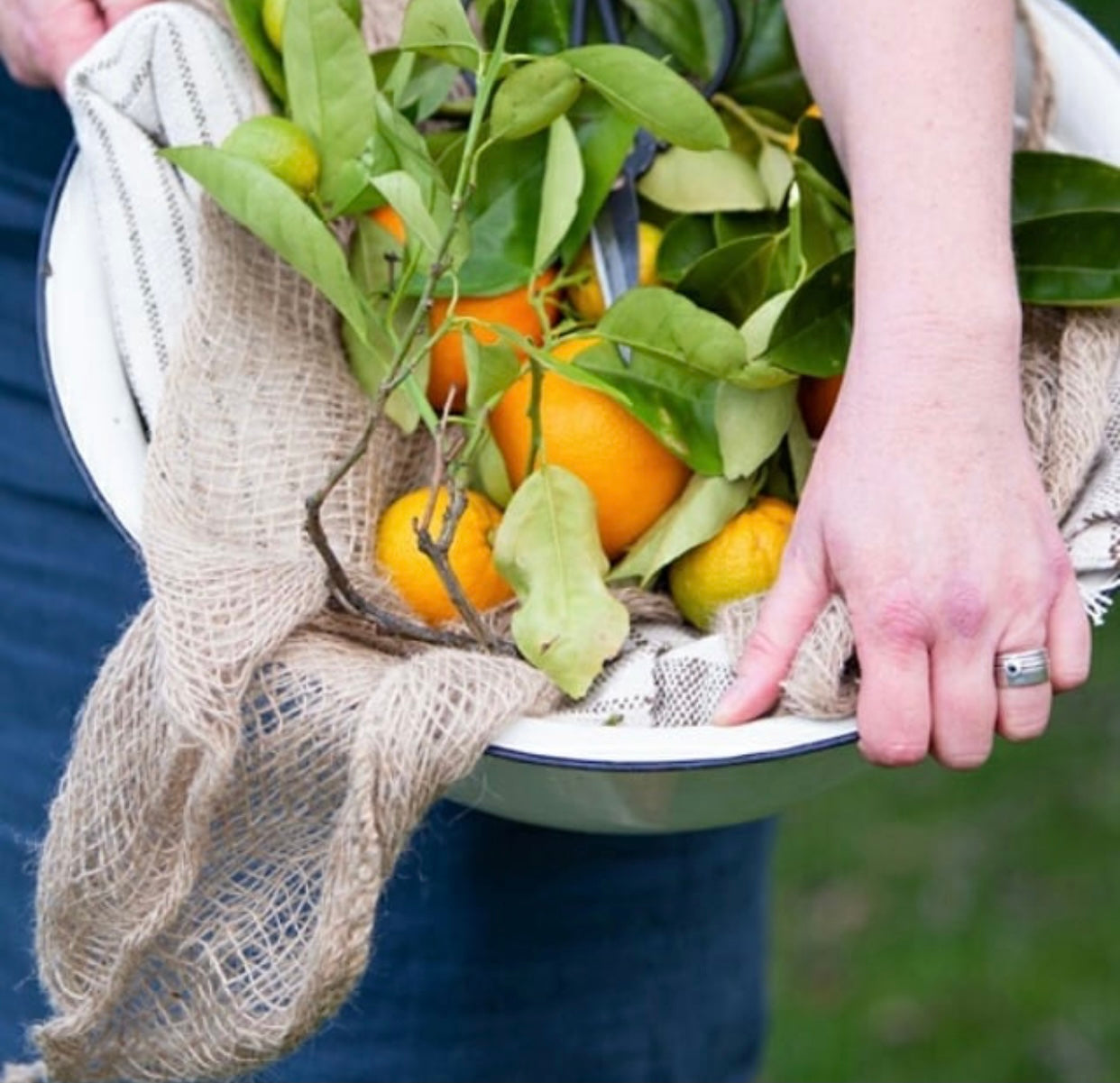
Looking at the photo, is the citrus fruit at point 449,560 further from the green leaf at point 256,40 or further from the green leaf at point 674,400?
the green leaf at point 256,40

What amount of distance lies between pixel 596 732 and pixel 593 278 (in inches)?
9.1

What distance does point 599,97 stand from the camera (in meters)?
0.82

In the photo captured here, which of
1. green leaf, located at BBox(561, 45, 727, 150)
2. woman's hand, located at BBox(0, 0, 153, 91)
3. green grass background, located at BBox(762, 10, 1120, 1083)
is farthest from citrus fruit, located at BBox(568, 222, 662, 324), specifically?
green grass background, located at BBox(762, 10, 1120, 1083)

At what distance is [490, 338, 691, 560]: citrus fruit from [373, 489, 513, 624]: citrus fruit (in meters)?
0.03

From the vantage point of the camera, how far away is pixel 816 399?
83 cm

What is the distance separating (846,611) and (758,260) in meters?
0.18

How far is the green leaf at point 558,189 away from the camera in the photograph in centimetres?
80

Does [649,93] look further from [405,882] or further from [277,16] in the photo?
[405,882]

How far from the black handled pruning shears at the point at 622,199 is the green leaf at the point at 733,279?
0.11ft

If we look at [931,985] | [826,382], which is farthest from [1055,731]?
[826,382]

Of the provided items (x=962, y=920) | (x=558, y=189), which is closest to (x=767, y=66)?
(x=558, y=189)

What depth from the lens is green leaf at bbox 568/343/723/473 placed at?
2.58 ft

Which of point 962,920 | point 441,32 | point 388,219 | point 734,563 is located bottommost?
point 962,920

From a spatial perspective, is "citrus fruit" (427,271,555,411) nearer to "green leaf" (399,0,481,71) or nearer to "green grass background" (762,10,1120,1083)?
"green leaf" (399,0,481,71)
